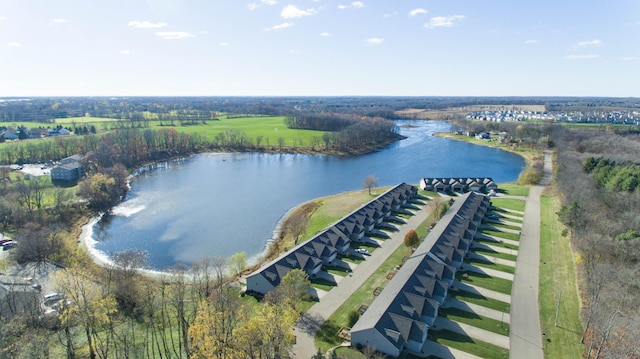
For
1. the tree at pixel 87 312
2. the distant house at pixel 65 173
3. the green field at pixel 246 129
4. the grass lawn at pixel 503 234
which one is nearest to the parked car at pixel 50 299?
the tree at pixel 87 312

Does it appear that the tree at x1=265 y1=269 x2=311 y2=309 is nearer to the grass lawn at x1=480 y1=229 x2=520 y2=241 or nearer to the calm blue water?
the calm blue water

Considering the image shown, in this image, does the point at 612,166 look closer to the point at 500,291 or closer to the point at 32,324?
the point at 500,291

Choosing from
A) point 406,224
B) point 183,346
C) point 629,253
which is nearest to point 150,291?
point 183,346

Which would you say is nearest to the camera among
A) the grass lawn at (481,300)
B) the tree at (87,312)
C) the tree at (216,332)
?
the tree at (216,332)

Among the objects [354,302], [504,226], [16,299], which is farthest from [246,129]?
[354,302]

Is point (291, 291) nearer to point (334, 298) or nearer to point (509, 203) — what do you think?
point (334, 298)

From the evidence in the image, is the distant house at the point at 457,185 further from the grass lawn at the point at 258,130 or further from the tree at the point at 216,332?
the grass lawn at the point at 258,130
